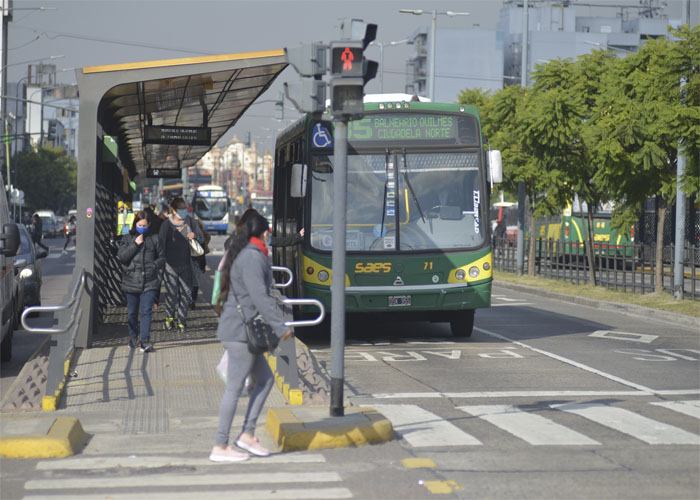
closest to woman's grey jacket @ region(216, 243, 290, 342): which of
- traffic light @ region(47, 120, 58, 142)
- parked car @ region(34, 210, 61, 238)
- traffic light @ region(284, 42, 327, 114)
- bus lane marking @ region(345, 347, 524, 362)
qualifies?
traffic light @ region(284, 42, 327, 114)

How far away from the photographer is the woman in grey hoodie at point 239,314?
722cm

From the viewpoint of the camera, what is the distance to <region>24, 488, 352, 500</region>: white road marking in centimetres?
631

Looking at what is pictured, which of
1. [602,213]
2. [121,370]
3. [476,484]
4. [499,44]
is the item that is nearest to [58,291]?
[121,370]

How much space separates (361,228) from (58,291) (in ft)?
41.8

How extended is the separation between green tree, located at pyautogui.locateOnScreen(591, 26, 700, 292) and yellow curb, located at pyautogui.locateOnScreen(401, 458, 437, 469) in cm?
1346

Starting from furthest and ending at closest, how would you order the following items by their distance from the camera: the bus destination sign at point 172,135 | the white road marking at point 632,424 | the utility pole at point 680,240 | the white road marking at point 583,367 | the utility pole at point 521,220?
the utility pole at point 521,220
the utility pole at point 680,240
the bus destination sign at point 172,135
the white road marking at point 583,367
the white road marking at point 632,424

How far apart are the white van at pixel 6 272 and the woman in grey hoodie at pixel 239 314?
500cm

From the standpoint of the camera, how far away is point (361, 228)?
1501cm

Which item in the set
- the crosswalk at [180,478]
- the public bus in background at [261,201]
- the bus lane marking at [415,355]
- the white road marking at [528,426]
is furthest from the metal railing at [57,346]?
the public bus in background at [261,201]

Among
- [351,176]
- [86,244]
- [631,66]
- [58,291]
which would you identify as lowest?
[58,291]

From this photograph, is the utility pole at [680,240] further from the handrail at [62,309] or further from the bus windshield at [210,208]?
the bus windshield at [210,208]

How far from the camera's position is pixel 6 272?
12977mm

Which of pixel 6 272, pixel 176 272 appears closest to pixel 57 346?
pixel 6 272

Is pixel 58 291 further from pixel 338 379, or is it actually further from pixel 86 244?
pixel 338 379
